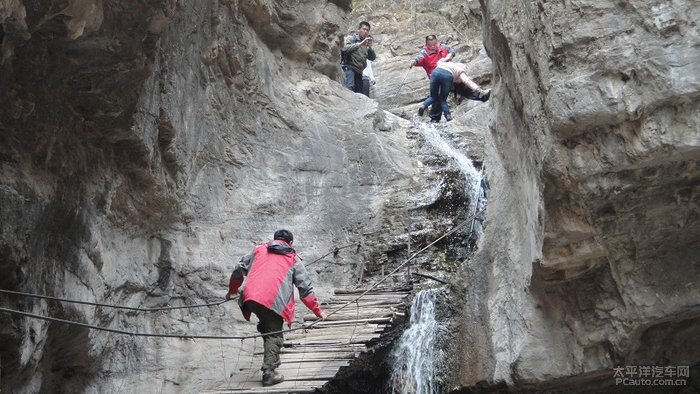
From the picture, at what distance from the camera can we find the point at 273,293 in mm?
8164

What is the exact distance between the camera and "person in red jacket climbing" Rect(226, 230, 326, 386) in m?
8.11

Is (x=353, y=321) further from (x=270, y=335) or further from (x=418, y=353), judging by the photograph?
(x=270, y=335)

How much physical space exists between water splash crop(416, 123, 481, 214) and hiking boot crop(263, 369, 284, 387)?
4.54 m

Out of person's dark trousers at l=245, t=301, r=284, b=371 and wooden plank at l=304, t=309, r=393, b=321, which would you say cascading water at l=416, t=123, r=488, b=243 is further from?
person's dark trousers at l=245, t=301, r=284, b=371

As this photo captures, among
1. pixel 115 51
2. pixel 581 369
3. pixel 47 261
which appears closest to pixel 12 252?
pixel 47 261

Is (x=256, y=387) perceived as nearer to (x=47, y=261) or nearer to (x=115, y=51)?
(x=47, y=261)

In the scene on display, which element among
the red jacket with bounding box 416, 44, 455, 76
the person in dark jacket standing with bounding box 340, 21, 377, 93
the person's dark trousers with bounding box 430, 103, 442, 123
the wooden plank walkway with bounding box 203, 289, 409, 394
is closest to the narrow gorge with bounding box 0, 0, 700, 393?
the wooden plank walkway with bounding box 203, 289, 409, 394

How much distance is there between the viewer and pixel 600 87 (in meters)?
6.52

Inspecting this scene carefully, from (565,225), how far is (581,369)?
1.53 meters

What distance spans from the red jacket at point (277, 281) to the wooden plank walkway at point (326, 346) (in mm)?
388

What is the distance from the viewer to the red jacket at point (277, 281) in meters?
8.16

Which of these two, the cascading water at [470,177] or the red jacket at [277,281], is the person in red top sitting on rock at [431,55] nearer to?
the cascading water at [470,177]

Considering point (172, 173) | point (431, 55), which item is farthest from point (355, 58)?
point (172, 173)

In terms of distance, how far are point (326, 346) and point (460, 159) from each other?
551 centimetres
